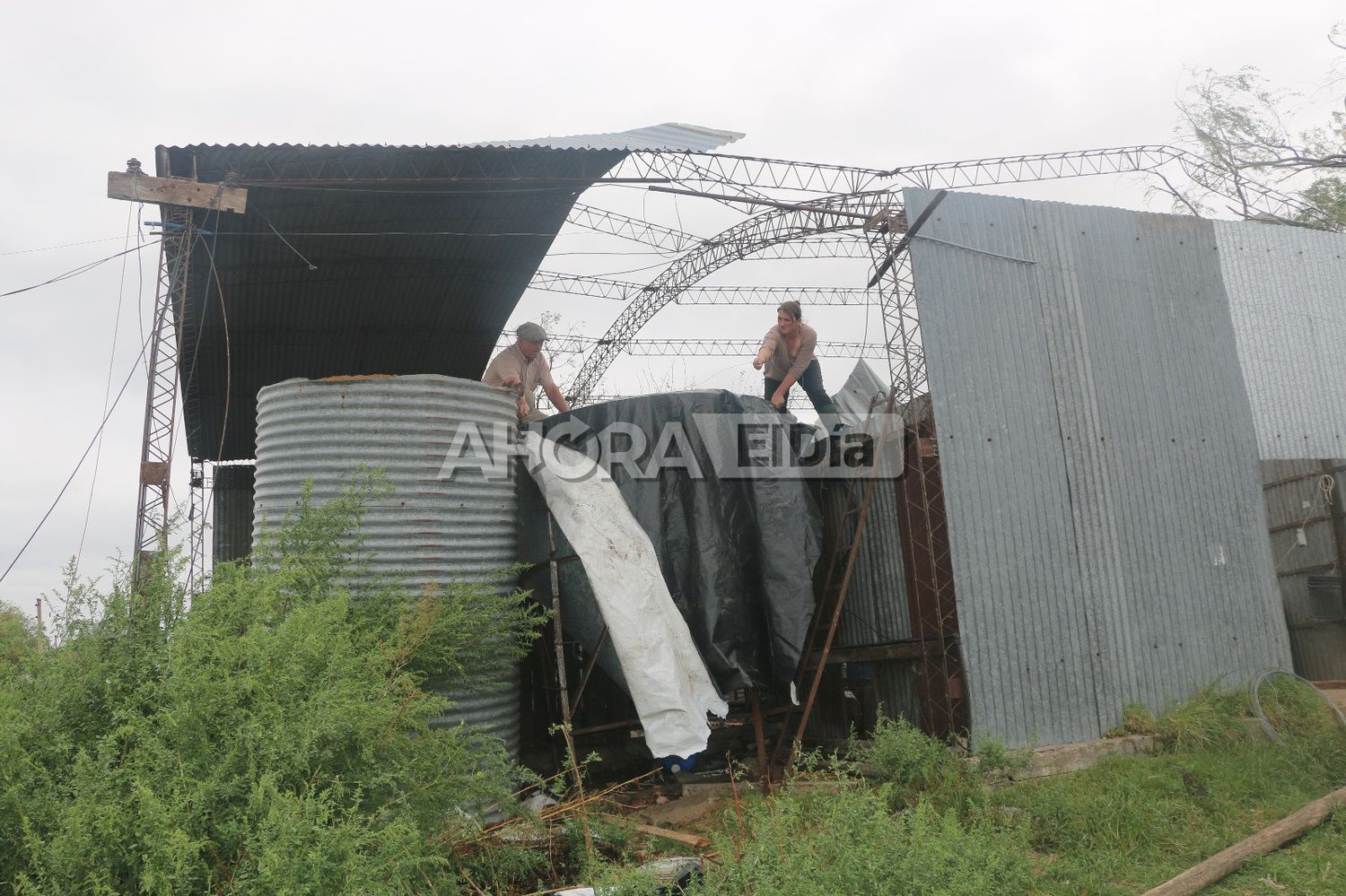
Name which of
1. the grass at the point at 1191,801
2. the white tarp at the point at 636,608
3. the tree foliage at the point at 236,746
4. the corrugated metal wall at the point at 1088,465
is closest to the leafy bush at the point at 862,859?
the grass at the point at 1191,801

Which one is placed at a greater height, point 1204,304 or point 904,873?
point 1204,304

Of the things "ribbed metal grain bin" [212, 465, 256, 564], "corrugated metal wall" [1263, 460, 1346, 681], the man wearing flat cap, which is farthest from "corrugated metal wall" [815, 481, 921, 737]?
"ribbed metal grain bin" [212, 465, 256, 564]

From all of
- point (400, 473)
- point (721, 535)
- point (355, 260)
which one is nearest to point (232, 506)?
point (355, 260)

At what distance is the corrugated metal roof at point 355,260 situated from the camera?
8.09 metres

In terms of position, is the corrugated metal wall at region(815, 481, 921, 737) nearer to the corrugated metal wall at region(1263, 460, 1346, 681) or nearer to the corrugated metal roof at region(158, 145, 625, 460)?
the corrugated metal roof at region(158, 145, 625, 460)

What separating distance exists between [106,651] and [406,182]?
492 centimetres

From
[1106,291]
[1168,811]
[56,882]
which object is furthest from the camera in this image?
[1106,291]

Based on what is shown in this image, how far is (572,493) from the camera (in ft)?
20.3

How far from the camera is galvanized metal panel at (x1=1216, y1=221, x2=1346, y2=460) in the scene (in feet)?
27.7

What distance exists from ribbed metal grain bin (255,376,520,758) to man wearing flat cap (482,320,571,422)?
139cm

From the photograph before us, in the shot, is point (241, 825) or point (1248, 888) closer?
point (241, 825)

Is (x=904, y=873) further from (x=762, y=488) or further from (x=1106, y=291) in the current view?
(x=1106, y=291)

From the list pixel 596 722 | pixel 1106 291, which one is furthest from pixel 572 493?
pixel 1106 291

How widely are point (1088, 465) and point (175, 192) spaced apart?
7.88 meters
